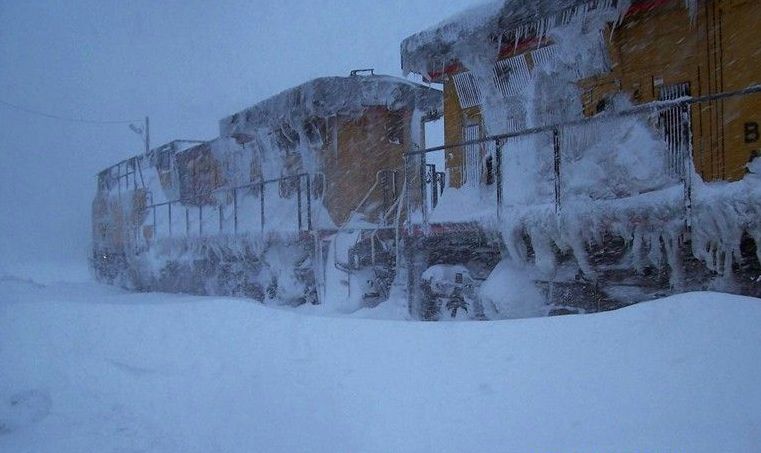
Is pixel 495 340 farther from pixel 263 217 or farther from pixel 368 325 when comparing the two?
pixel 263 217

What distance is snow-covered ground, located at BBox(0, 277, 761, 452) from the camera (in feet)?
8.54

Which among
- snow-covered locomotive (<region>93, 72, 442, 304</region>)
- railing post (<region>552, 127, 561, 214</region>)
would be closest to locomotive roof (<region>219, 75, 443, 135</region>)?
snow-covered locomotive (<region>93, 72, 442, 304</region>)

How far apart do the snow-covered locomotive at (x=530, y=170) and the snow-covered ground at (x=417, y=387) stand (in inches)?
62.5

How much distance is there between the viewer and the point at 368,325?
176 inches

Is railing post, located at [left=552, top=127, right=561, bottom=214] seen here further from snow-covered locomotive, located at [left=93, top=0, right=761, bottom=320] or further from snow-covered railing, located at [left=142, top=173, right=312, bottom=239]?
snow-covered railing, located at [left=142, top=173, right=312, bottom=239]

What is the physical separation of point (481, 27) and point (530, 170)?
1890 mm

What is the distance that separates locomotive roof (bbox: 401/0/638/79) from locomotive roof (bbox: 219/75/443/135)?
5.66ft

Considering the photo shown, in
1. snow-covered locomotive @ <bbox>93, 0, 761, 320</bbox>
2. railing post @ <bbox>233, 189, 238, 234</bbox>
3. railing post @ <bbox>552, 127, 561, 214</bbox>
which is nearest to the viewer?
snow-covered locomotive @ <bbox>93, 0, 761, 320</bbox>

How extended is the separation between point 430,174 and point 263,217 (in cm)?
324

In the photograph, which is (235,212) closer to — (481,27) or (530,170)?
(481,27)

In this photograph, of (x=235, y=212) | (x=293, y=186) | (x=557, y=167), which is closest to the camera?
(x=557, y=167)

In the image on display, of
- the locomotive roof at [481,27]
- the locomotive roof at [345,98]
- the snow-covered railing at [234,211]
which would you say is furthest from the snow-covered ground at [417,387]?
the locomotive roof at [345,98]

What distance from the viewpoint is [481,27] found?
21.9 feet

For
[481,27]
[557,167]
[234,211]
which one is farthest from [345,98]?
[557,167]
